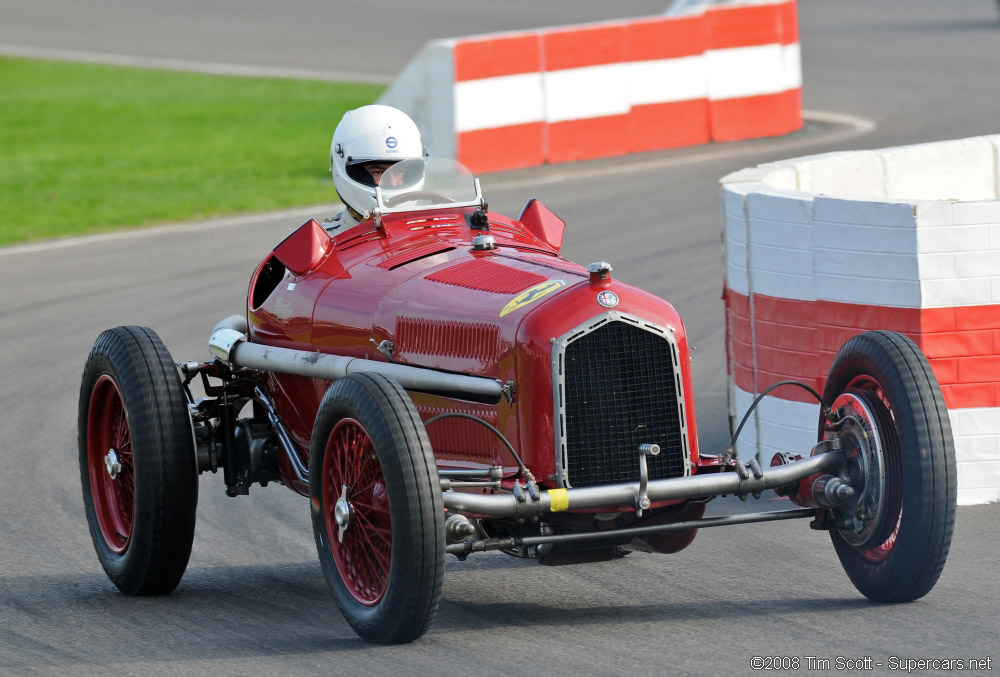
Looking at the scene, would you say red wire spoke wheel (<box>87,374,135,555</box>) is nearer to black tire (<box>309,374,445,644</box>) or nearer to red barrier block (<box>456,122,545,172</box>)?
black tire (<box>309,374,445,644</box>)

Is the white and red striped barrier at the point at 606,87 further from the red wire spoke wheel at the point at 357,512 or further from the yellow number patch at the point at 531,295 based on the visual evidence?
the red wire spoke wheel at the point at 357,512

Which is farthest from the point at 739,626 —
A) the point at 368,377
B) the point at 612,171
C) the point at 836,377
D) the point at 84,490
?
the point at 612,171

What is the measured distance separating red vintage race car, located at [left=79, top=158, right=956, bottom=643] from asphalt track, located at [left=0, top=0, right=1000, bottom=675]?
10.4 inches

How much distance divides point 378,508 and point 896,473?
1.92 metres

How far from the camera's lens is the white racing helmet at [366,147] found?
24.8ft

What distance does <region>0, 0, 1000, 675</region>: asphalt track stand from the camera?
235 inches

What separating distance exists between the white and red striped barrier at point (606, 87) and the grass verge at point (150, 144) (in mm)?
1757

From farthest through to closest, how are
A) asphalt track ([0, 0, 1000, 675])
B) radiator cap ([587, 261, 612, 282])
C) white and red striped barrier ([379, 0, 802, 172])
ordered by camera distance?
white and red striped barrier ([379, 0, 802, 172]) < radiator cap ([587, 261, 612, 282]) < asphalt track ([0, 0, 1000, 675])

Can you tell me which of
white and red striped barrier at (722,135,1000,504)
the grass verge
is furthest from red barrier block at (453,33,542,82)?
white and red striped barrier at (722,135,1000,504)

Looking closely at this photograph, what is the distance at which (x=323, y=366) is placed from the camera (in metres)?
6.80

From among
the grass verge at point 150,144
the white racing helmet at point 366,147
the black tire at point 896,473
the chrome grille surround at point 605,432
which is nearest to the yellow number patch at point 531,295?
the chrome grille surround at point 605,432

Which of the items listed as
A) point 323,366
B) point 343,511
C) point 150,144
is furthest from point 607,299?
point 150,144

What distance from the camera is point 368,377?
5.92 m

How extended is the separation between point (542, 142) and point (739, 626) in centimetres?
1303
